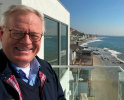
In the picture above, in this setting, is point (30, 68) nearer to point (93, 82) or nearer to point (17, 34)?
point (17, 34)

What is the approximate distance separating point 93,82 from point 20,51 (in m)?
3.67

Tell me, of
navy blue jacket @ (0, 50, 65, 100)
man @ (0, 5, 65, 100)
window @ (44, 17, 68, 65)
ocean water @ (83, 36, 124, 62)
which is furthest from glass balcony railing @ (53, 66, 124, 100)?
ocean water @ (83, 36, 124, 62)

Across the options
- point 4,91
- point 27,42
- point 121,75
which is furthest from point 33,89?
point 121,75

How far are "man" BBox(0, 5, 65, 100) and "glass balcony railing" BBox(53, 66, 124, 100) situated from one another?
10.9 feet

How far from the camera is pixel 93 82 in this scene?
15.8 feet

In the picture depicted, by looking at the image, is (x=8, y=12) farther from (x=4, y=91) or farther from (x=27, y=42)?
(x=4, y=91)

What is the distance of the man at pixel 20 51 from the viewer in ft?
4.25

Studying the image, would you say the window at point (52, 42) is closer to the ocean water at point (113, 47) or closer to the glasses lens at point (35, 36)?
the glasses lens at point (35, 36)

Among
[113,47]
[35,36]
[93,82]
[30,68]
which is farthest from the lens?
[113,47]

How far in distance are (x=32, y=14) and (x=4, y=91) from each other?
1.75 ft

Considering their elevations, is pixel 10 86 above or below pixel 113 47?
above

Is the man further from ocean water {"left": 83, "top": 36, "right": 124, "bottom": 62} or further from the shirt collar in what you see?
ocean water {"left": 83, "top": 36, "right": 124, "bottom": 62}

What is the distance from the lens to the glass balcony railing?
466 cm

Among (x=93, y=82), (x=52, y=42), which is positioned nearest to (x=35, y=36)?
(x=93, y=82)
